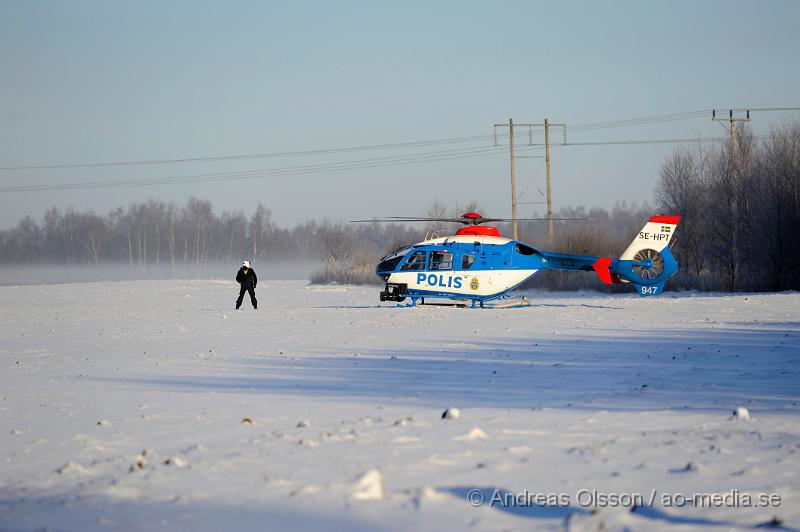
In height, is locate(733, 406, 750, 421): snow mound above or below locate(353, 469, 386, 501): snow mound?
below

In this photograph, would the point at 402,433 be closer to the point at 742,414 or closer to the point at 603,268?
the point at 742,414

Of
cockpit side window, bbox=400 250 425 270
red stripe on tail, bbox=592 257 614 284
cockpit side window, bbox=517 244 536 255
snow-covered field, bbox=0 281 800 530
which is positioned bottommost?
snow-covered field, bbox=0 281 800 530

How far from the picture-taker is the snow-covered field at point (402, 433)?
5.69 metres

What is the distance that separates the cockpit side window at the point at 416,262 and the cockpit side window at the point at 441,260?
306mm

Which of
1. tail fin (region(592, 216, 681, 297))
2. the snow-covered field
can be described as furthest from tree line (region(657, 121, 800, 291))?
the snow-covered field

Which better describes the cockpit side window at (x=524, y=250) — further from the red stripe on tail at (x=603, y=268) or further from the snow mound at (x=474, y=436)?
the snow mound at (x=474, y=436)

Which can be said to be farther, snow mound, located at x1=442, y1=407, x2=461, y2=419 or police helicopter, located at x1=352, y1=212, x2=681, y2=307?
police helicopter, located at x1=352, y1=212, x2=681, y2=307

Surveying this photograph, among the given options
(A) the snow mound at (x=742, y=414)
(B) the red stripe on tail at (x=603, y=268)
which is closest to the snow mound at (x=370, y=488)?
(A) the snow mound at (x=742, y=414)

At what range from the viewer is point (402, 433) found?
8016 mm

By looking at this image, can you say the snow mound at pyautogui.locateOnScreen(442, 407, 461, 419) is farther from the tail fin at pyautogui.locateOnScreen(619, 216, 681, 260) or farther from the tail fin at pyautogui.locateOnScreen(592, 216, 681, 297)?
the tail fin at pyautogui.locateOnScreen(619, 216, 681, 260)

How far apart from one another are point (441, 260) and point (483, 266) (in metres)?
1.35

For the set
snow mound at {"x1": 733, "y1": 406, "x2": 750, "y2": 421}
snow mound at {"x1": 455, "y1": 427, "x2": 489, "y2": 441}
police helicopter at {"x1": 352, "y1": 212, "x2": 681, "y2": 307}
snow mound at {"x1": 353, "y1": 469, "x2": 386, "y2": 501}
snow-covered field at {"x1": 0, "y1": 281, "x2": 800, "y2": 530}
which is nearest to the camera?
snow-covered field at {"x1": 0, "y1": 281, "x2": 800, "y2": 530}

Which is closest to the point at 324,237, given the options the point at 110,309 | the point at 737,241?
the point at 737,241

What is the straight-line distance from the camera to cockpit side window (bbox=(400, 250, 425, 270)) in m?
28.4
